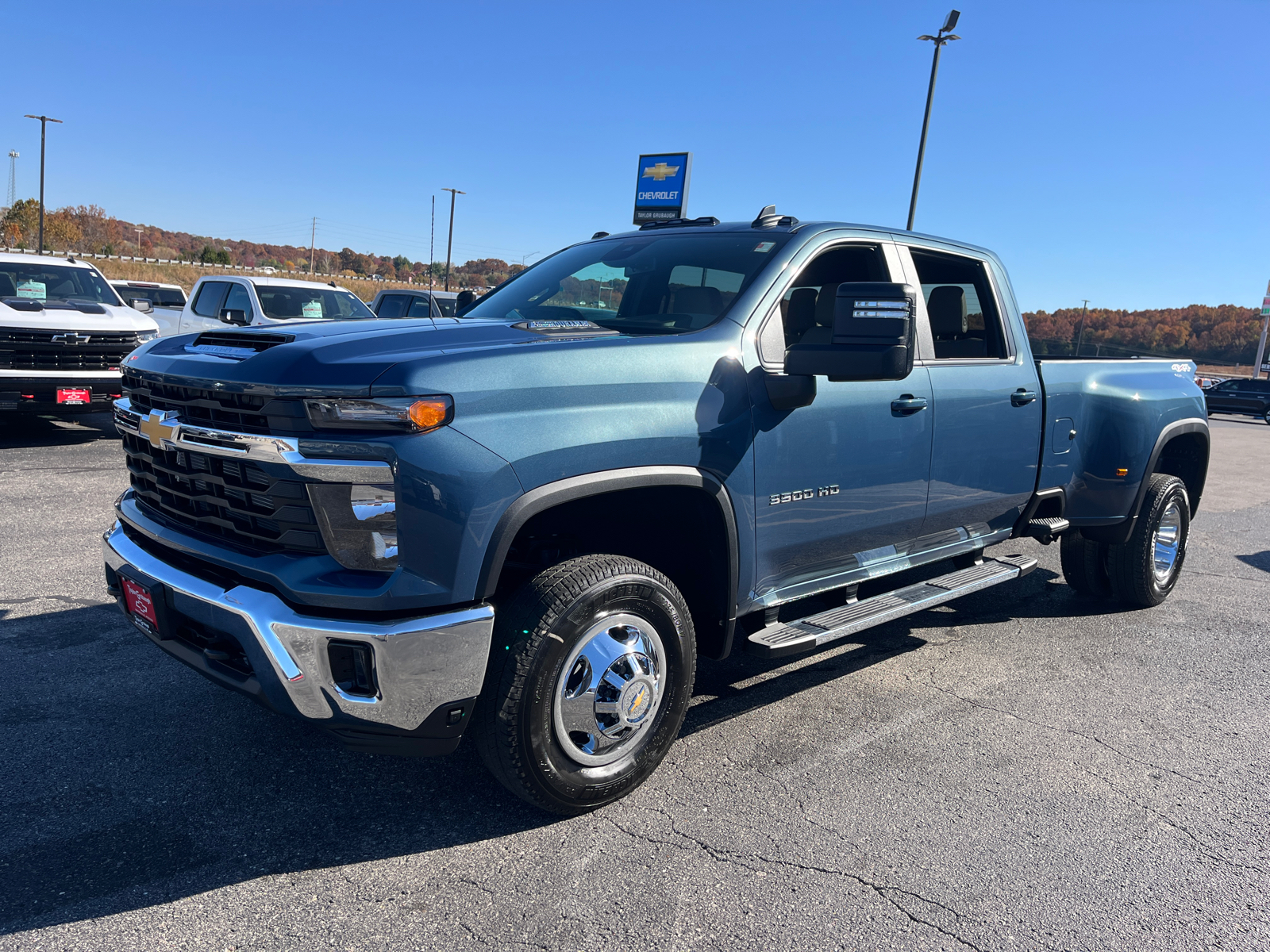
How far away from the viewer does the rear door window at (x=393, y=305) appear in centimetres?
1791

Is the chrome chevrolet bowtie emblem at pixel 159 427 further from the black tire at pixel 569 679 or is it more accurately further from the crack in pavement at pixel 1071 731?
the crack in pavement at pixel 1071 731

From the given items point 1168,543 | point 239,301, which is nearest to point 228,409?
point 1168,543

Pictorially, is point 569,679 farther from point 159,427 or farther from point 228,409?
point 159,427

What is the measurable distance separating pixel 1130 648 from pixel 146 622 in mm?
4834

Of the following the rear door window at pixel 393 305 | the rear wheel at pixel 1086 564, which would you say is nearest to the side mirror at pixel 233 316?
the rear door window at pixel 393 305

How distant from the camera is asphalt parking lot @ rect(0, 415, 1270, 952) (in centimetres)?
248

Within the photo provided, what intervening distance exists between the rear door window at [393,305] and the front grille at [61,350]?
8.06 metres

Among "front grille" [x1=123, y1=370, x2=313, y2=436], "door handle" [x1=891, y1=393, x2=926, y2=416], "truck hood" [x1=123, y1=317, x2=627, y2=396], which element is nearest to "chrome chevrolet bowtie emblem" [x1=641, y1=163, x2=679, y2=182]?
"door handle" [x1=891, y1=393, x2=926, y2=416]

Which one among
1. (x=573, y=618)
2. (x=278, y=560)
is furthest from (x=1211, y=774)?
(x=278, y=560)

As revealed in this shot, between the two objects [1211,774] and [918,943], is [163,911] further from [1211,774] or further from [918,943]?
[1211,774]

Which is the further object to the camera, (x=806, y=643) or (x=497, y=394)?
(x=806, y=643)

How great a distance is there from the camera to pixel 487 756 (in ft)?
9.20

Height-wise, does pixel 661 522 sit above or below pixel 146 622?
above

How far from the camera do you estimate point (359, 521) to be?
2500 mm
